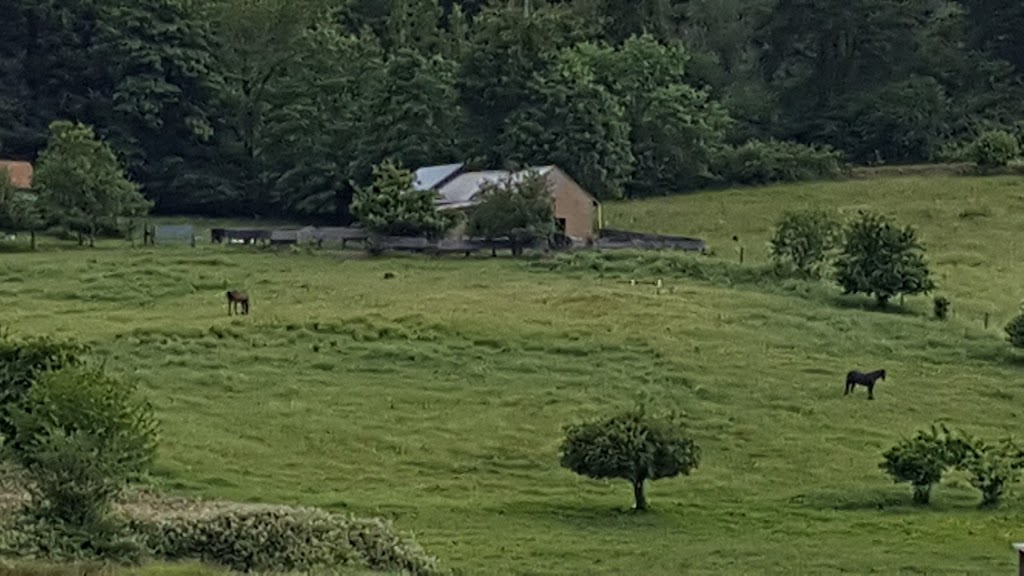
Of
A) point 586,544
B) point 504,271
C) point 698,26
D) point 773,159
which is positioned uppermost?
point 698,26

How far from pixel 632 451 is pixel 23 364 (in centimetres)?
1281

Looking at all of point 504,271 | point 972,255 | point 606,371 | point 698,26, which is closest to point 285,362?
point 606,371

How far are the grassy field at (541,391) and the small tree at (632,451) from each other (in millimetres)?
676

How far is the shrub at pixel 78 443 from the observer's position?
2444 cm

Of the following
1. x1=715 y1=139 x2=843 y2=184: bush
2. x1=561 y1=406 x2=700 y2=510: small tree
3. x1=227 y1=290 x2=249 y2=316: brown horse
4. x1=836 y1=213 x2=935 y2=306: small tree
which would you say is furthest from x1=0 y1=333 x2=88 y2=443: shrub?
x1=715 y1=139 x2=843 y2=184: bush

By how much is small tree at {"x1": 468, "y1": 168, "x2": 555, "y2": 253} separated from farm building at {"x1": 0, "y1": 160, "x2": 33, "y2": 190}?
23.5 m

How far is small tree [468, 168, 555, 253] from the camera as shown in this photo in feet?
208

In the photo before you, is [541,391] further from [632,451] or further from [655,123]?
[655,123]

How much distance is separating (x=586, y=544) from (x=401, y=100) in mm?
52129

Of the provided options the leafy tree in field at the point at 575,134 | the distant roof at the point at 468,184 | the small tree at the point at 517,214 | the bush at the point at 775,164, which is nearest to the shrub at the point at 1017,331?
the small tree at the point at 517,214

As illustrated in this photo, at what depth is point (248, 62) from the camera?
8962cm

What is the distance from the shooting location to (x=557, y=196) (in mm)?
68438

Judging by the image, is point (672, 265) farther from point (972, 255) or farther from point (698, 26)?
point (698, 26)

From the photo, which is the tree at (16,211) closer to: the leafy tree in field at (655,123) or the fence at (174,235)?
the fence at (174,235)
